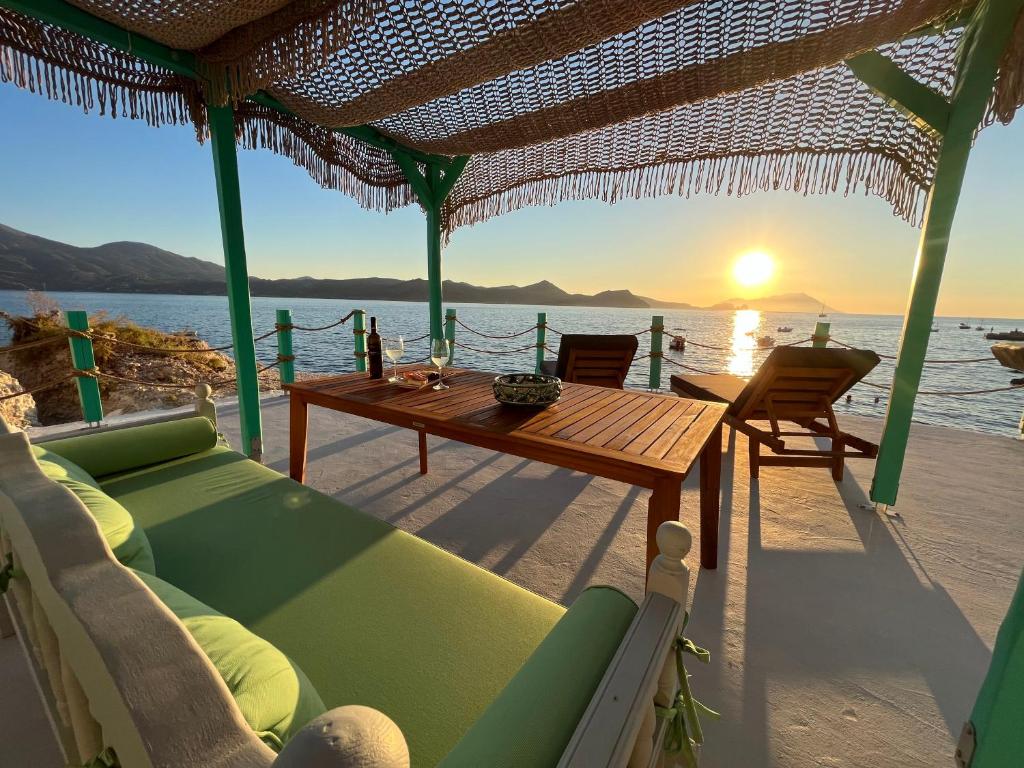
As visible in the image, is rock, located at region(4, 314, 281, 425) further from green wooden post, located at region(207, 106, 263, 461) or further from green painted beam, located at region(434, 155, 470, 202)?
green painted beam, located at region(434, 155, 470, 202)

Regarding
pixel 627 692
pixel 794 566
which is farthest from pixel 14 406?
pixel 794 566

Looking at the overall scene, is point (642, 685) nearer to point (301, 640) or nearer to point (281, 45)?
point (301, 640)

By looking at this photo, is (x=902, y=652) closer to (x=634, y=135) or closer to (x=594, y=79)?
(x=594, y=79)

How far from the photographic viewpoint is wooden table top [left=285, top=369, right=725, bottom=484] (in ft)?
4.83

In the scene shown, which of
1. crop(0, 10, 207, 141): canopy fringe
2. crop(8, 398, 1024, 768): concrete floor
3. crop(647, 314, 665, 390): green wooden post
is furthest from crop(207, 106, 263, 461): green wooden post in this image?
crop(647, 314, 665, 390): green wooden post

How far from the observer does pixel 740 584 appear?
193 centimetres

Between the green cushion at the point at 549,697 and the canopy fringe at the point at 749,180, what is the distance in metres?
3.26

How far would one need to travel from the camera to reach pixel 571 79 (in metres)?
2.65

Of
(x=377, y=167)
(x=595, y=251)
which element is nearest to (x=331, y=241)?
(x=595, y=251)

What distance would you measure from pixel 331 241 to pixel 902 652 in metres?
22.8

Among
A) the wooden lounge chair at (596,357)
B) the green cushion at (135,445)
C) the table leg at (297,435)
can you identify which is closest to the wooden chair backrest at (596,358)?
the wooden lounge chair at (596,357)

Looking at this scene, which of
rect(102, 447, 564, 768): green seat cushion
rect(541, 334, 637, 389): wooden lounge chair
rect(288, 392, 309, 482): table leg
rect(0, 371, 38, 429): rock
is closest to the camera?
rect(102, 447, 564, 768): green seat cushion

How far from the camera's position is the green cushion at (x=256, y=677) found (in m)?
0.53

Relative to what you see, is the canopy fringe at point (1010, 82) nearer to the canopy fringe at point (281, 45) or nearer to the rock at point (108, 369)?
the canopy fringe at point (281, 45)
